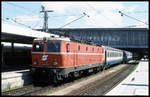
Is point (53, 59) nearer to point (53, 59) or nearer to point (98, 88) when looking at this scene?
point (53, 59)

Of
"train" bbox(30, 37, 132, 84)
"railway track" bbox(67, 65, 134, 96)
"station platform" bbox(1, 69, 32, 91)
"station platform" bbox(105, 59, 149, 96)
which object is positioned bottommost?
"railway track" bbox(67, 65, 134, 96)

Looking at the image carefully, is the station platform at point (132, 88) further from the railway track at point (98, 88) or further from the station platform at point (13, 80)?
the station platform at point (13, 80)

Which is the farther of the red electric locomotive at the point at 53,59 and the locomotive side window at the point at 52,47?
the locomotive side window at the point at 52,47

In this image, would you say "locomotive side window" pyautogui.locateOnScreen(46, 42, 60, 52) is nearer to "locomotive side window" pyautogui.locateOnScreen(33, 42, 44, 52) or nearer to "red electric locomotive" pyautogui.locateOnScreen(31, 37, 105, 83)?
"red electric locomotive" pyautogui.locateOnScreen(31, 37, 105, 83)

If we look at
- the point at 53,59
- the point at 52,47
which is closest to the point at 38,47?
the point at 52,47

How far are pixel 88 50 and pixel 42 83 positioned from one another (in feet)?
17.4

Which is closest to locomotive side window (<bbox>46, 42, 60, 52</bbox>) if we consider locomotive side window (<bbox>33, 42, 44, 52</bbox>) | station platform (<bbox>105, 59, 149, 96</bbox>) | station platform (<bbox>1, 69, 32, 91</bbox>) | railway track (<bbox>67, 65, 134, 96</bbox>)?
locomotive side window (<bbox>33, 42, 44, 52</bbox>)

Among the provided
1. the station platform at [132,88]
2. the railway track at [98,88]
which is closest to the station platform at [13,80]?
the railway track at [98,88]

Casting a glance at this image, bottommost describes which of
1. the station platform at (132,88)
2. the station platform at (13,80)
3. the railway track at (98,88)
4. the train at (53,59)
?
the railway track at (98,88)

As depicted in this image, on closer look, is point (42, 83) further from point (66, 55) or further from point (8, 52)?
point (8, 52)

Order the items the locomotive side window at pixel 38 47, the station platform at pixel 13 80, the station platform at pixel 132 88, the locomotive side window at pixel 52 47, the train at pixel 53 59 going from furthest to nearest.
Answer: the locomotive side window at pixel 38 47
the locomotive side window at pixel 52 47
the train at pixel 53 59
the station platform at pixel 13 80
the station platform at pixel 132 88

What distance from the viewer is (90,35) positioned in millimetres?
69562

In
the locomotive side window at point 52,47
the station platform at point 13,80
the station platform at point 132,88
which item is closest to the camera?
the station platform at point 132,88

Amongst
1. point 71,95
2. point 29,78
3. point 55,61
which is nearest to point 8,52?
point 29,78
